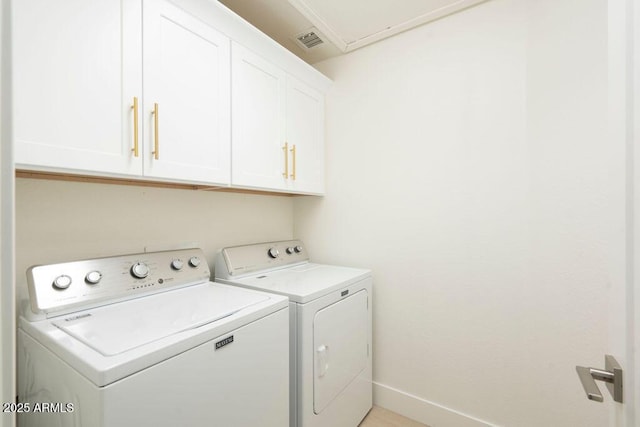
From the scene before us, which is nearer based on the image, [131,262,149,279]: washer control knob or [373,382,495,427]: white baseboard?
[131,262,149,279]: washer control knob

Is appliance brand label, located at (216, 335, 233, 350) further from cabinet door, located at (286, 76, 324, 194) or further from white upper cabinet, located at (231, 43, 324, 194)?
cabinet door, located at (286, 76, 324, 194)

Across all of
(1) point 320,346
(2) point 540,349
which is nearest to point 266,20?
(1) point 320,346

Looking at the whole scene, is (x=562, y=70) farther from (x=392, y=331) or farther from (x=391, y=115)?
(x=392, y=331)

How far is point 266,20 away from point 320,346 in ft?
6.74

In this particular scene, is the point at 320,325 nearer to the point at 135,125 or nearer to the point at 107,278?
the point at 107,278

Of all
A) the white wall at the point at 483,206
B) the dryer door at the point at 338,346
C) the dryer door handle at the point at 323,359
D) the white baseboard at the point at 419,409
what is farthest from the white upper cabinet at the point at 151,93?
the white baseboard at the point at 419,409

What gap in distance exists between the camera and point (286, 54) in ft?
5.92

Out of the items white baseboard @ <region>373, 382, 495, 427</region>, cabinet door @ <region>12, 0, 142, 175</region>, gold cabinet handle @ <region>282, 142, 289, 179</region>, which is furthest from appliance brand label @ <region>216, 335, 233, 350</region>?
white baseboard @ <region>373, 382, 495, 427</region>

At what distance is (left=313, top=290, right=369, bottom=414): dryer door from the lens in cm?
142

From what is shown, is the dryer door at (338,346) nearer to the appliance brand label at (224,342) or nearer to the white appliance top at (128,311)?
the white appliance top at (128,311)

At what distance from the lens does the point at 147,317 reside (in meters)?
1.04

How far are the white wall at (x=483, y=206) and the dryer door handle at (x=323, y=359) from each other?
693 millimetres

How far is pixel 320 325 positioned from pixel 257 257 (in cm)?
67

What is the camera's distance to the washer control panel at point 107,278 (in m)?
1.02
